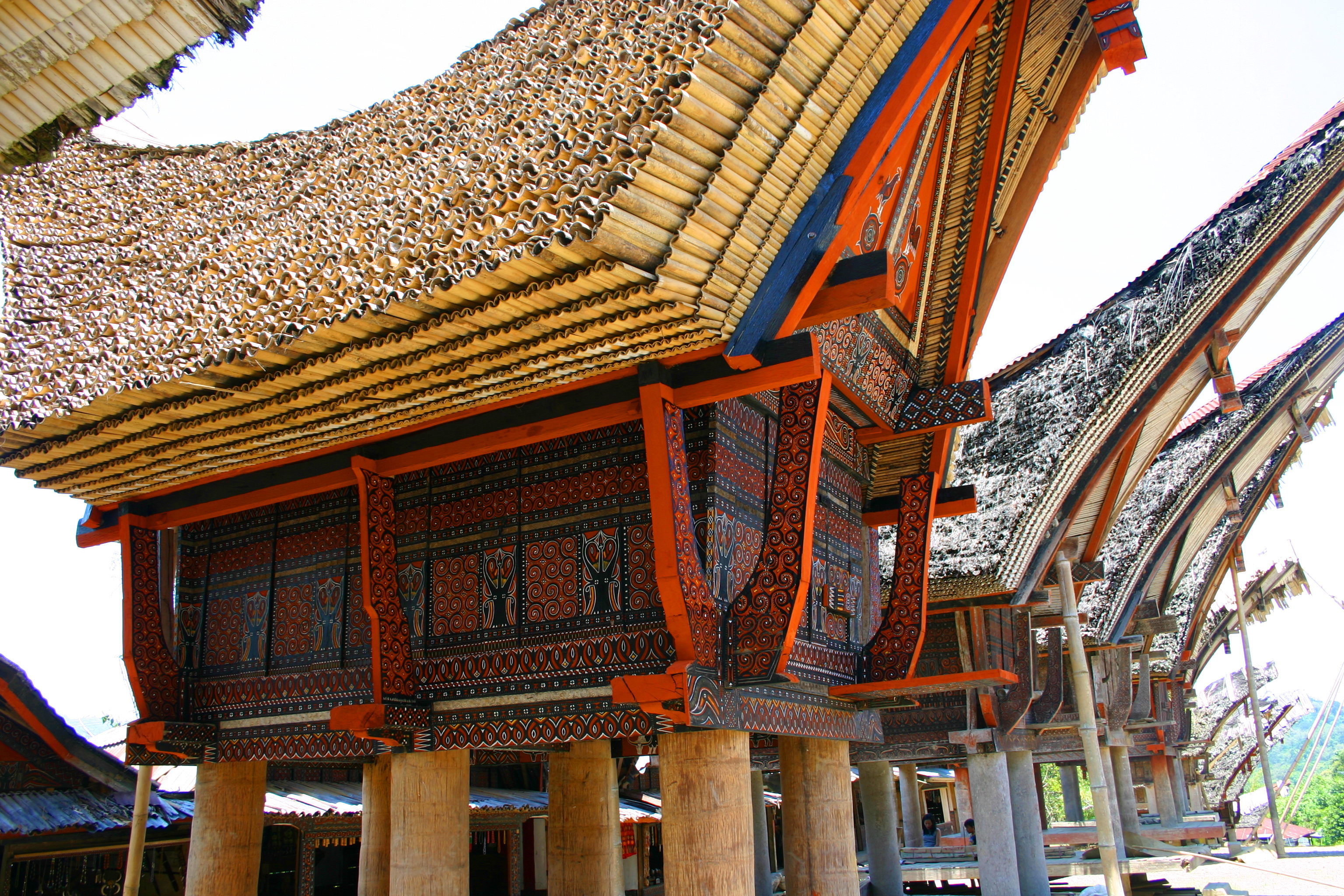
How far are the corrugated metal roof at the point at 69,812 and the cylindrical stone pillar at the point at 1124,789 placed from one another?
15.3 m

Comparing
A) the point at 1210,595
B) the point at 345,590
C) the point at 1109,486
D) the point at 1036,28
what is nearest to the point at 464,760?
Answer: the point at 345,590

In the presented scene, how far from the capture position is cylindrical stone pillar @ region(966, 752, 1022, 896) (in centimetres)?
1113

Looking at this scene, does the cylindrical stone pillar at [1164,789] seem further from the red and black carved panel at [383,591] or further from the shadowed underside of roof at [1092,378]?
the red and black carved panel at [383,591]

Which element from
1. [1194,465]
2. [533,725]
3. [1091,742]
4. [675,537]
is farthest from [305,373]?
[1194,465]

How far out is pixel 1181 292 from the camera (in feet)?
30.2

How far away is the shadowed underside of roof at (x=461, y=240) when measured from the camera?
4262 millimetres

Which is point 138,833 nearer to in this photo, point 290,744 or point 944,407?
point 290,744

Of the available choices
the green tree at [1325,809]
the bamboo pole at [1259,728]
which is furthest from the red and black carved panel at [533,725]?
the green tree at [1325,809]

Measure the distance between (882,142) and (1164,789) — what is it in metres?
24.2

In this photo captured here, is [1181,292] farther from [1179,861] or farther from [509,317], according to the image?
[1179,861]

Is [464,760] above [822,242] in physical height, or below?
below

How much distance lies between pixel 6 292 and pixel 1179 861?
15.2 m

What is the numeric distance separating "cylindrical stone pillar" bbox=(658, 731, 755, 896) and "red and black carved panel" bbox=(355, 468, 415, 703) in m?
2.01

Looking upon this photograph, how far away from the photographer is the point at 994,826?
37.1 feet
